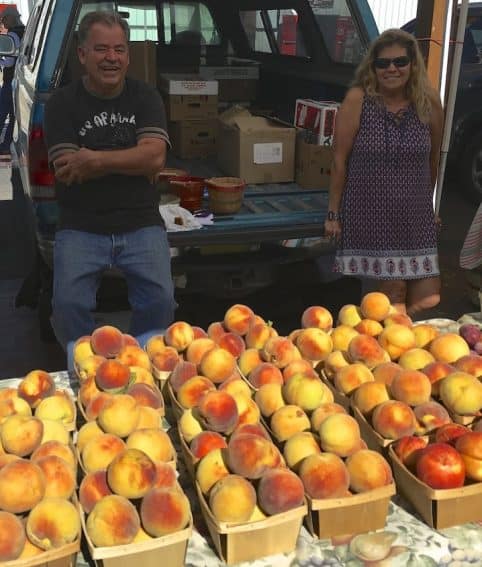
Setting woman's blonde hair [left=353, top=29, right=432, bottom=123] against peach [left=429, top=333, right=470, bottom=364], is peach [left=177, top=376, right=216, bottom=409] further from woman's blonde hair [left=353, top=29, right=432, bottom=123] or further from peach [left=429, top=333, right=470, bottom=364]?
woman's blonde hair [left=353, top=29, right=432, bottom=123]

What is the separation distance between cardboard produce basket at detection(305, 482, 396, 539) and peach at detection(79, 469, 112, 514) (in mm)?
430

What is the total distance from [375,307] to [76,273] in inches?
54.6

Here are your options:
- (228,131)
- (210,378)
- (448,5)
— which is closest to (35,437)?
(210,378)

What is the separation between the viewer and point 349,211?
3510 millimetres

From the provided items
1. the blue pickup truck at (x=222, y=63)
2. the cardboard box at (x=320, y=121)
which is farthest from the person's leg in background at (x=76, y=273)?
the cardboard box at (x=320, y=121)

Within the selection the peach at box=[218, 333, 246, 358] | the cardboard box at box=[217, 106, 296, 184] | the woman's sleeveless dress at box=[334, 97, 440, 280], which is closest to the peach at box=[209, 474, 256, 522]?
the peach at box=[218, 333, 246, 358]

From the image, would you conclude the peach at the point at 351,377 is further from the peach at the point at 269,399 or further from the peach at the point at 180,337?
the peach at the point at 180,337

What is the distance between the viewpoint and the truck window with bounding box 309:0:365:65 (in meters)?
4.96

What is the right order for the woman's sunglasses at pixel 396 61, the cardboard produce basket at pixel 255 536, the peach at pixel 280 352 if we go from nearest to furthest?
the cardboard produce basket at pixel 255 536, the peach at pixel 280 352, the woman's sunglasses at pixel 396 61

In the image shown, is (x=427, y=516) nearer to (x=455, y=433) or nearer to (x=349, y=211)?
(x=455, y=433)

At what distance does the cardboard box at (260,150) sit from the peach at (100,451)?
137 inches

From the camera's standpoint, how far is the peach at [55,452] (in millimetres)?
1553

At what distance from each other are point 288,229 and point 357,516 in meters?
2.63

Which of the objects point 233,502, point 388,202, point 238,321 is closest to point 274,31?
point 388,202
